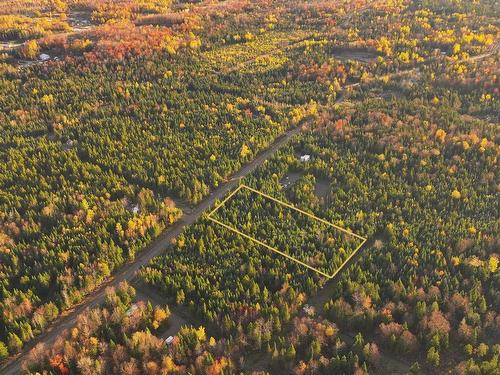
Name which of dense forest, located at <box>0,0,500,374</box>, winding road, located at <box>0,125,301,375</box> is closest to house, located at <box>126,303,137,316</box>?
dense forest, located at <box>0,0,500,374</box>

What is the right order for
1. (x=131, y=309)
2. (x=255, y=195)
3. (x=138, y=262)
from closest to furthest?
(x=131, y=309)
(x=138, y=262)
(x=255, y=195)

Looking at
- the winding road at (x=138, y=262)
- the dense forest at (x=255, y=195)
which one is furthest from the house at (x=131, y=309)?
the winding road at (x=138, y=262)

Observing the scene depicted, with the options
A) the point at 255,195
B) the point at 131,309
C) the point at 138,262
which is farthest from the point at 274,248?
the point at 131,309

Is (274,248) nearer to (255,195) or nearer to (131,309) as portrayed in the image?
(255,195)

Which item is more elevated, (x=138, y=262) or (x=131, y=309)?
(x=131, y=309)

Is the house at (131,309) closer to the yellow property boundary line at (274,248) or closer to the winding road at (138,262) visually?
the winding road at (138,262)

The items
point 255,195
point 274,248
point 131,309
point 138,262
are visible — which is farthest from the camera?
point 255,195

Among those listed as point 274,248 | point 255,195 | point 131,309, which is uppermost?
point 255,195

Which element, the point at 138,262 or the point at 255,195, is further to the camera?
the point at 255,195

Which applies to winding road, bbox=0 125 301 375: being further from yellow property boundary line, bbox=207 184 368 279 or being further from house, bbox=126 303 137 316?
house, bbox=126 303 137 316
